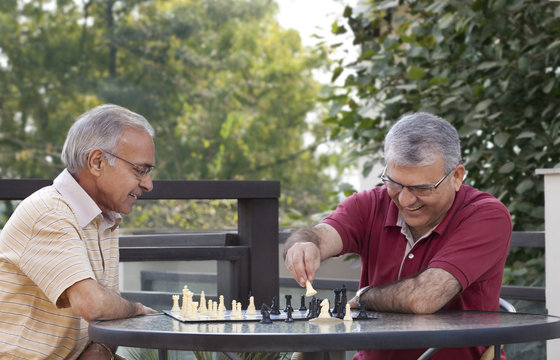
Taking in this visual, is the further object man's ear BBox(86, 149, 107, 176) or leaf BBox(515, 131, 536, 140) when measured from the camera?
leaf BBox(515, 131, 536, 140)

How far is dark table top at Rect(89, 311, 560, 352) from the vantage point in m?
1.85

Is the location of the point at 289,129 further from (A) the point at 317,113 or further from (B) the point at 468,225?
(B) the point at 468,225

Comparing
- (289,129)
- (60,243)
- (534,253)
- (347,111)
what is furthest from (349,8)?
(289,129)

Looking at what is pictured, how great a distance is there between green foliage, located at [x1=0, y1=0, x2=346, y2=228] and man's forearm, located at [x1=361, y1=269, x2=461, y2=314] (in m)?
19.5

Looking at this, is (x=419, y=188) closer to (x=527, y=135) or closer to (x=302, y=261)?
(x=302, y=261)

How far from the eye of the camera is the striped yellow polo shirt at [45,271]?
2.24m

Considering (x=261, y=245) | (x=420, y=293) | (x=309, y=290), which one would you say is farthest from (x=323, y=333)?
(x=261, y=245)

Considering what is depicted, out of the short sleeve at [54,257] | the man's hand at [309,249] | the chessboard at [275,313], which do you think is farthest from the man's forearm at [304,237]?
the short sleeve at [54,257]

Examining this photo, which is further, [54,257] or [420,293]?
[420,293]

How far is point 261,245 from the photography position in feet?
10.8

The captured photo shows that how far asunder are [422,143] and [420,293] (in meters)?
0.51

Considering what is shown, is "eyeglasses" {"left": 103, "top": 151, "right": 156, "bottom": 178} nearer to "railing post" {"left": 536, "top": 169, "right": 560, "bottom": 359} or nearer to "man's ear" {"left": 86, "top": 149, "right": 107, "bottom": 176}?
"man's ear" {"left": 86, "top": 149, "right": 107, "bottom": 176}

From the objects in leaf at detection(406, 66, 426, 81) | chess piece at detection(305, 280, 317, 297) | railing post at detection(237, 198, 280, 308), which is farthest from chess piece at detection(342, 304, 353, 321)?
leaf at detection(406, 66, 426, 81)

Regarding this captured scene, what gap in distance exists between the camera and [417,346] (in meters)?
1.89
